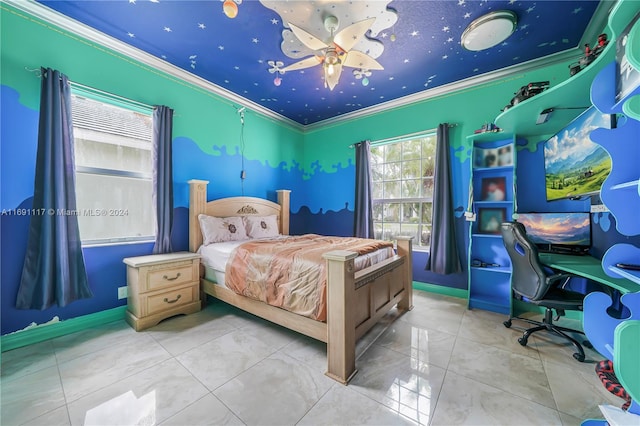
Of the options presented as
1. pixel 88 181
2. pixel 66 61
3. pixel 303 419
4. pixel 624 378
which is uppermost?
pixel 66 61

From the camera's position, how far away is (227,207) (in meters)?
3.41

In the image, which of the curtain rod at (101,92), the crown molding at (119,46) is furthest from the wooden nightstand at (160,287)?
the crown molding at (119,46)

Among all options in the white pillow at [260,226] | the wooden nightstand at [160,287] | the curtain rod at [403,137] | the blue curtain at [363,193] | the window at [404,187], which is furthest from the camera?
the blue curtain at [363,193]

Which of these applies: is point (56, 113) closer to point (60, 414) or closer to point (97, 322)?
point (97, 322)

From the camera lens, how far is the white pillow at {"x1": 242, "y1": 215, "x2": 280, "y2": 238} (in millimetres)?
3389

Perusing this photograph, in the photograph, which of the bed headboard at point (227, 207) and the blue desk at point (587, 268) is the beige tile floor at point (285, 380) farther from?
the bed headboard at point (227, 207)

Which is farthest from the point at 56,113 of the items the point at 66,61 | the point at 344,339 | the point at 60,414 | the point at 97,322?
the point at 344,339

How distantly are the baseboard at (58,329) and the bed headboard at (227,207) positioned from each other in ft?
3.17

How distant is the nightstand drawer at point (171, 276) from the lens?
2.30m

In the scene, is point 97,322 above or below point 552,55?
below

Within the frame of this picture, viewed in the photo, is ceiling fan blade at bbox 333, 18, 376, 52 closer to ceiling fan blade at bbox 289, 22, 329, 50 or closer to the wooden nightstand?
ceiling fan blade at bbox 289, 22, 329, 50

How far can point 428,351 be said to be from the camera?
6.26ft

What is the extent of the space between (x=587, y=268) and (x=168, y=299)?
3.70m

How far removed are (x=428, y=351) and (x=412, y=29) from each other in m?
2.88
